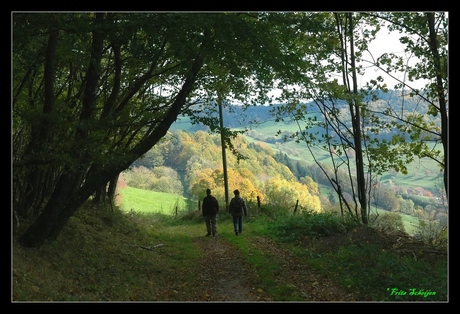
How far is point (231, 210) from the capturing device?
611 inches

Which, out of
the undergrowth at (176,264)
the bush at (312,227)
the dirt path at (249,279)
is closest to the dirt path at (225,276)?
the dirt path at (249,279)

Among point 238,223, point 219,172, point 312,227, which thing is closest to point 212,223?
point 238,223

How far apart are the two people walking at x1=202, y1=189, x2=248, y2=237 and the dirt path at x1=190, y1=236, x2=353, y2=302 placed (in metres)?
2.91

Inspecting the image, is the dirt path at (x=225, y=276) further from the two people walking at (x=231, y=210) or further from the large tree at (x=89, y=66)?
the large tree at (x=89, y=66)

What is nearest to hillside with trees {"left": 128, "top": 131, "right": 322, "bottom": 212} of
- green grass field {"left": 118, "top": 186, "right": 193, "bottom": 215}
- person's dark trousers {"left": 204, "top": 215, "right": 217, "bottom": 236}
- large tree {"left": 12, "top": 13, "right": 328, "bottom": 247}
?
green grass field {"left": 118, "top": 186, "right": 193, "bottom": 215}

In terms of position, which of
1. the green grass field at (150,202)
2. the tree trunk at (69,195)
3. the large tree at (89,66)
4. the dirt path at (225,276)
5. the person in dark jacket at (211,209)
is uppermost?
the large tree at (89,66)

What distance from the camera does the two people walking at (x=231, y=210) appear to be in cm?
1545

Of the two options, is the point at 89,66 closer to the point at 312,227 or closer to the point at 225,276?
the point at 225,276

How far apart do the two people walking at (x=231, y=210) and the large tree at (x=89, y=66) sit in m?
6.24

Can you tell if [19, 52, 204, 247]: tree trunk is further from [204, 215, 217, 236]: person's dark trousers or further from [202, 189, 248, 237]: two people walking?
[204, 215, 217, 236]: person's dark trousers

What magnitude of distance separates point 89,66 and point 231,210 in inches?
320
